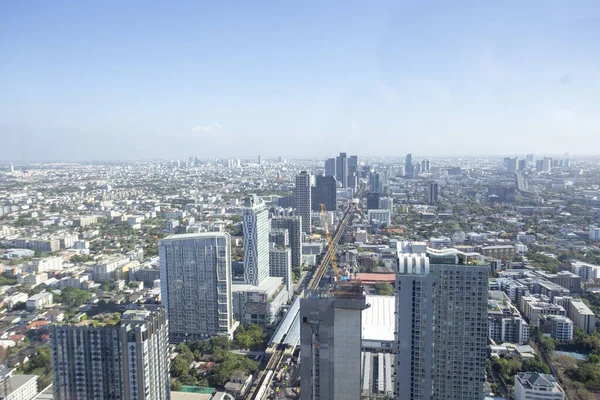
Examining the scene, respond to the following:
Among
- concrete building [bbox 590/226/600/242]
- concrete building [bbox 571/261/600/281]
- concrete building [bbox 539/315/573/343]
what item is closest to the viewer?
concrete building [bbox 539/315/573/343]

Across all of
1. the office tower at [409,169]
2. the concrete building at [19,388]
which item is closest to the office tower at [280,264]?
the concrete building at [19,388]

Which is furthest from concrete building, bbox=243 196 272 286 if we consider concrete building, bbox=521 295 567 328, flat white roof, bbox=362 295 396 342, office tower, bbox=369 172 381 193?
office tower, bbox=369 172 381 193

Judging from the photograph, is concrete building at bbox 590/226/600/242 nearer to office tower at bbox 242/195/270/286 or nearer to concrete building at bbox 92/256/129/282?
office tower at bbox 242/195/270/286

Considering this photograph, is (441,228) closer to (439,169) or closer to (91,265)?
(439,169)

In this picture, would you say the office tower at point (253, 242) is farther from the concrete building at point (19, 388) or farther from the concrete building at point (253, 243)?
the concrete building at point (19, 388)

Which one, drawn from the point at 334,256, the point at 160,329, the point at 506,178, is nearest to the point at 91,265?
the point at 334,256

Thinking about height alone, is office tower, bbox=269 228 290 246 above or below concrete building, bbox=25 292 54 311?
above
